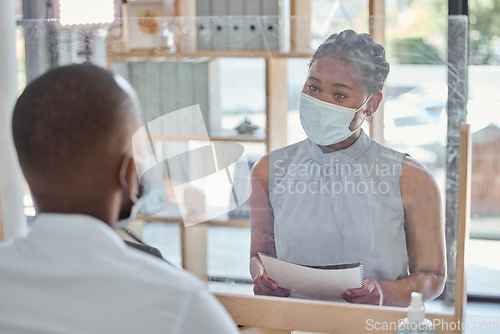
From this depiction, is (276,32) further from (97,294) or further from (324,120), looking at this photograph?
(97,294)

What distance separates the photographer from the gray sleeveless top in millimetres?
1471

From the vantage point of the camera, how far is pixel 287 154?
156 centimetres

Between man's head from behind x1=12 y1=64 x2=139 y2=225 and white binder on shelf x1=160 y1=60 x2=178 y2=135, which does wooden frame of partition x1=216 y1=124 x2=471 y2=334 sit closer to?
white binder on shelf x1=160 y1=60 x2=178 y2=135

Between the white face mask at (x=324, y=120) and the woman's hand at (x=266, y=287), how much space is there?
362 mm

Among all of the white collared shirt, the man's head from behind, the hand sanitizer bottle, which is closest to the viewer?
the white collared shirt

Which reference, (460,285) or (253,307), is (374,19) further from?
(253,307)

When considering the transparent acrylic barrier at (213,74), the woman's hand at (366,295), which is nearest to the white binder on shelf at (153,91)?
the transparent acrylic barrier at (213,74)

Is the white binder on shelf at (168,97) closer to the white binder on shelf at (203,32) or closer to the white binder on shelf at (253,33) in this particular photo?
the white binder on shelf at (203,32)

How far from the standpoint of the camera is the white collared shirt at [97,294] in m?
0.76

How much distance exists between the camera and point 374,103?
4.82 feet

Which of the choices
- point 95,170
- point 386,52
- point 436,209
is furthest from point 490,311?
point 95,170

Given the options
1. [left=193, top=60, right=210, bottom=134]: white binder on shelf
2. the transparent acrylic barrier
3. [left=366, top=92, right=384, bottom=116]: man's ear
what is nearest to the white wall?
the transparent acrylic barrier

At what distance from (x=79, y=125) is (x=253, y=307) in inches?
32.1

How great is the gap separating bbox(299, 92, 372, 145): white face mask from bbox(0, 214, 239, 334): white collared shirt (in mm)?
769
